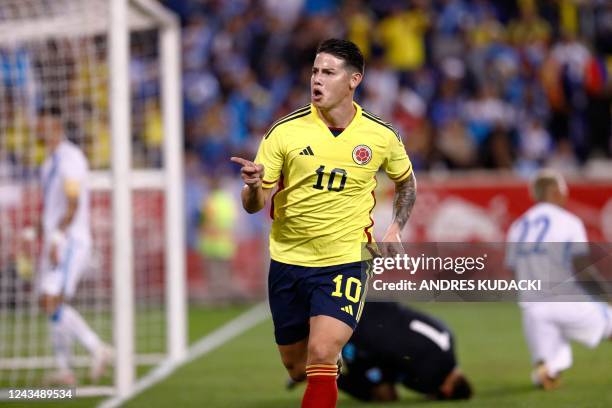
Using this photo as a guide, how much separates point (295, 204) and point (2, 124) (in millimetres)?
6234

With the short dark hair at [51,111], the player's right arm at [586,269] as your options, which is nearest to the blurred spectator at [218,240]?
the short dark hair at [51,111]

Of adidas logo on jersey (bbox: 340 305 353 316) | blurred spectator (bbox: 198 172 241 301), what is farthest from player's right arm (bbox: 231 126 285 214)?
blurred spectator (bbox: 198 172 241 301)

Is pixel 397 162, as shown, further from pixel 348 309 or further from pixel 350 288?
pixel 348 309

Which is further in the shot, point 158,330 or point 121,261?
point 158,330

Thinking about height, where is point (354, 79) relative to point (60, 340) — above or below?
above

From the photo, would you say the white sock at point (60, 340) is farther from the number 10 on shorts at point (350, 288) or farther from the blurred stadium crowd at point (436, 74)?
the blurred stadium crowd at point (436, 74)

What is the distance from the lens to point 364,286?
662 cm

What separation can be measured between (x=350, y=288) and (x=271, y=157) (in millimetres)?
904

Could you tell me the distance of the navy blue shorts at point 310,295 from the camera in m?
6.44

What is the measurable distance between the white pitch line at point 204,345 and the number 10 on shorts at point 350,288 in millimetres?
2918

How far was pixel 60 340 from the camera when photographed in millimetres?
10641

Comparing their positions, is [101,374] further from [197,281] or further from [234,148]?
[234,148]

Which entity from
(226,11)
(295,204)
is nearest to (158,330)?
(295,204)

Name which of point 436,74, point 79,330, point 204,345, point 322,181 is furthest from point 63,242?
point 436,74
